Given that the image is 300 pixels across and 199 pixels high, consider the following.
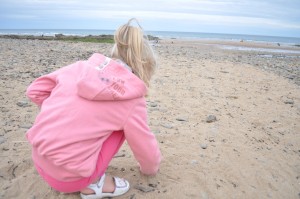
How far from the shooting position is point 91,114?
6.61 ft

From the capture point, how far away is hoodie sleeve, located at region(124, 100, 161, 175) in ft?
6.94

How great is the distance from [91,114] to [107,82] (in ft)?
0.89

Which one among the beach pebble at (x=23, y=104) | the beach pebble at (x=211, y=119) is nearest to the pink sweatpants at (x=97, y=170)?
the beach pebble at (x=211, y=119)


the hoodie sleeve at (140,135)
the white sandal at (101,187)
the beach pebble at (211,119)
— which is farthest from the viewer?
the beach pebble at (211,119)

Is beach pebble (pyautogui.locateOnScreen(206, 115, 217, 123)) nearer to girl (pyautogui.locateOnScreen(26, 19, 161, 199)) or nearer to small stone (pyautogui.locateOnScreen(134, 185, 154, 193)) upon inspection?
small stone (pyautogui.locateOnScreen(134, 185, 154, 193))

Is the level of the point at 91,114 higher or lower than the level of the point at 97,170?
higher

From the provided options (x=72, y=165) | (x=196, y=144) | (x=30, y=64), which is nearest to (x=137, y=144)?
(x=72, y=165)

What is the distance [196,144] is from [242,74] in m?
5.77

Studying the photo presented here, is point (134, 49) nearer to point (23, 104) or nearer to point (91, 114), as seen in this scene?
point (91, 114)

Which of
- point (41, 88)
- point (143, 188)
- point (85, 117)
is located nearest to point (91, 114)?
point (85, 117)

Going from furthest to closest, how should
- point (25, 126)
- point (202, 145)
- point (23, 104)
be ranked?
1. point (23, 104)
2. point (25, 126)
3. point (202, 145)

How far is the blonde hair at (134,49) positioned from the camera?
2231 mm

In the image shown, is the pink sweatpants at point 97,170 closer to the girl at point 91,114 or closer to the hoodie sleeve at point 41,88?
the girl at point 91,114

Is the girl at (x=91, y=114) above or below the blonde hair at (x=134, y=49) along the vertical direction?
below
